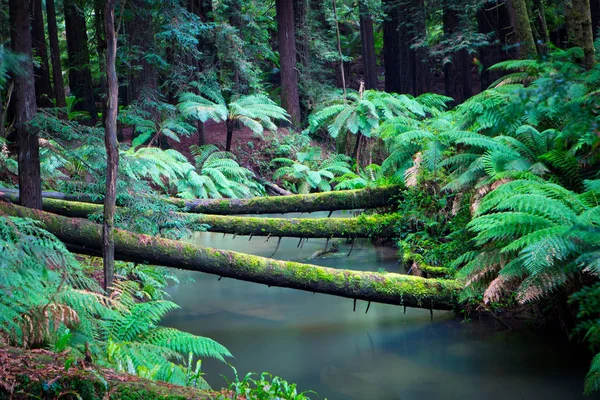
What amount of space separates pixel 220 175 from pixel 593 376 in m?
9.55

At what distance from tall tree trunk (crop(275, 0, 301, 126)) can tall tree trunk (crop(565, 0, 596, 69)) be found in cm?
973

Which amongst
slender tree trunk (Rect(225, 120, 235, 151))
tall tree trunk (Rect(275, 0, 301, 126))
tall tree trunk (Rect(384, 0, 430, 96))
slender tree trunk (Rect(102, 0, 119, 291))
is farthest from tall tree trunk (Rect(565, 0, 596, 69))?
tall tree trunk (Rect(384, 0, 430, 96))

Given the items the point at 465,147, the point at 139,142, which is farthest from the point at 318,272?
the point at 139,142

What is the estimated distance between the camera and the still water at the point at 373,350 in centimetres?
435

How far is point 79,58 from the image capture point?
530 inches

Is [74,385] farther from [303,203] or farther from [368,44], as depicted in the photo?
[368,44]

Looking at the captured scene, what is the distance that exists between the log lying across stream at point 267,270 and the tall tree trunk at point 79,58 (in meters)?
8.88

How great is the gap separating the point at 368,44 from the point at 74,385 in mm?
16767

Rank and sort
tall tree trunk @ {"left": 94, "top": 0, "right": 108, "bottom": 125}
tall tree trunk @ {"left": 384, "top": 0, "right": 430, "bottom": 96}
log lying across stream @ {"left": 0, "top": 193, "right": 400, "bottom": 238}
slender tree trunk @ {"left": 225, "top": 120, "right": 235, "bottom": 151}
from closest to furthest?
tall tree trunk @ {"left": 94, "top": 0, "right": 108, "bottom": 125} → log lying across stream @ {"left": 0, "top": 193, "right": 400, "bottom": 238} → slender tree trunk @ {"left": 225, "top": 120, "right": 235, "bottom": 151} → tall tree trunk @ {"left": 384, "top": 0, "right": 430, "bottom": 96}

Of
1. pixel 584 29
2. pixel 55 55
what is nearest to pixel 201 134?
pixel 55 55

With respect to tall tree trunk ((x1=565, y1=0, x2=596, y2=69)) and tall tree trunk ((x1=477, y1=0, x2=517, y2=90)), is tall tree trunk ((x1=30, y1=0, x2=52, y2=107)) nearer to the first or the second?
tall tree trunk ((x1=565, y1=0, x2=596, y2=69))

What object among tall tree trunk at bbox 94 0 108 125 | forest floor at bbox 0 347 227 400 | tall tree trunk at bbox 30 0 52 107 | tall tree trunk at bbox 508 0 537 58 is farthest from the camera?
tall tree trunk at bbox 30 0 52 107

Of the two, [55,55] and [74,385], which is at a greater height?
[55,55]

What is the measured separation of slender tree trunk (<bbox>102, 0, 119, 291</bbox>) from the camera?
4699 mm
